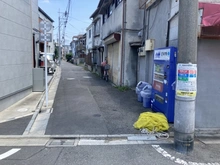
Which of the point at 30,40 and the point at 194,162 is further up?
the point at 30,40

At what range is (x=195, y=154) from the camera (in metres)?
4.39

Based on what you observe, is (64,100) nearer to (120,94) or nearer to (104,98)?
(104,98)

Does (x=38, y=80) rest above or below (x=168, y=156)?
above

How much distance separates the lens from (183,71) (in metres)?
4.36

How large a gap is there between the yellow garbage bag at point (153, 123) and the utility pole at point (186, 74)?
3.44 ft

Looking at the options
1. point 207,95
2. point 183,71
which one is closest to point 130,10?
point 207,95

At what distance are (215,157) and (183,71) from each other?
193cm

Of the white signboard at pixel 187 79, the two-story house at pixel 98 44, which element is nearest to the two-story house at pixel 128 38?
the white signboard at pixel 187 79

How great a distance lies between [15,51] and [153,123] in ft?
22.3

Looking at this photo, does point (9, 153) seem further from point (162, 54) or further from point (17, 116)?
point (162, 54)

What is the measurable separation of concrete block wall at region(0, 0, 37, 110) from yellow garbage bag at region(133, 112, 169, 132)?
17.3 feet

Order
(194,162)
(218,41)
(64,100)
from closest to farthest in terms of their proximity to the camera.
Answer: (194,162)
(218,41)
(64,100)

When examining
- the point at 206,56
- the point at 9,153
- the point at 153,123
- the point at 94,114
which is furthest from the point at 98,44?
the point at 9,153

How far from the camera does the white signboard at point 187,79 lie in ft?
14.2
